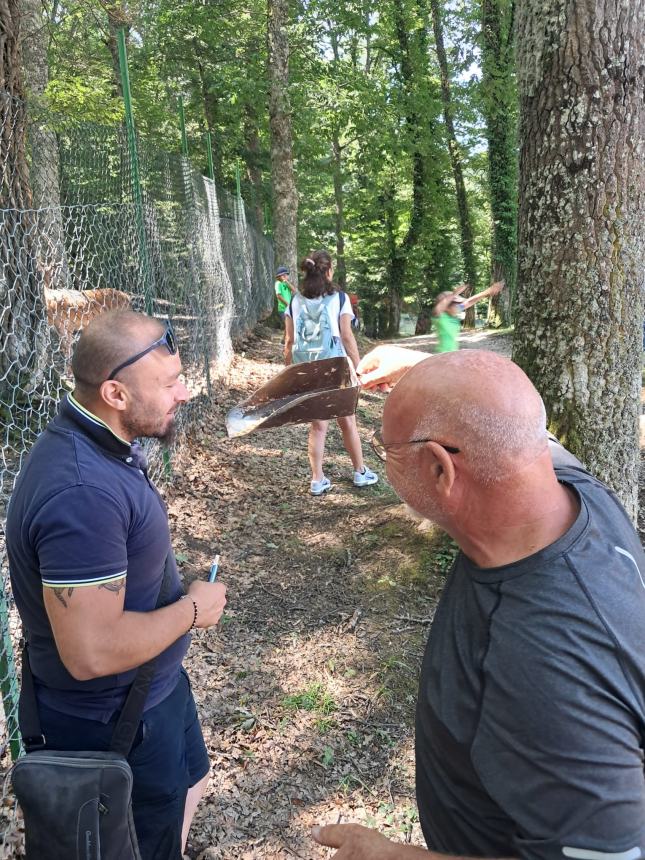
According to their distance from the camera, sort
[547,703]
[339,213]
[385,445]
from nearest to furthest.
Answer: [547,703] < [385,445] < [339,213]

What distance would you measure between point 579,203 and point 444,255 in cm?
2523

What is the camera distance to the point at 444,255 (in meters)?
27.0

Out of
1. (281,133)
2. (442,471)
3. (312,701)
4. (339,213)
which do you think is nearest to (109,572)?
(442,471)

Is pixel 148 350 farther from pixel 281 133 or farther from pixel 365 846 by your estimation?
pixel 281 133

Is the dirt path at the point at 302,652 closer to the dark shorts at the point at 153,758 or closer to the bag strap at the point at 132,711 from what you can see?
the dark shorts at the point at 153,758

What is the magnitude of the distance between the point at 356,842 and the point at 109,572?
0.80 m

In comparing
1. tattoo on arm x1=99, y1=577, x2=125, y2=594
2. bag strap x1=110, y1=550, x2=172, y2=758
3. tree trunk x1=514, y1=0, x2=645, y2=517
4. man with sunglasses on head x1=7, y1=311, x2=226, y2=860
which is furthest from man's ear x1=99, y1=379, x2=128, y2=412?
tree trunk x1=514, y1=0, x2=645, y2=517

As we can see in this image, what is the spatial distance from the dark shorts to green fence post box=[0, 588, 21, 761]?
68 cm

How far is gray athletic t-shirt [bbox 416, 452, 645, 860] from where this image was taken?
911mm

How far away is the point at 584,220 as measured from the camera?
2.92 metres

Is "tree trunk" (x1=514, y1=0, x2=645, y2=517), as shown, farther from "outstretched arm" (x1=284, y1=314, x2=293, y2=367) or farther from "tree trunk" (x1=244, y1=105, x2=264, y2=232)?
"tree trunk" (x1=244, y1=105, x2=264, y2=232)

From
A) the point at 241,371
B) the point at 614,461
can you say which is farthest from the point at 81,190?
the point at 614,461

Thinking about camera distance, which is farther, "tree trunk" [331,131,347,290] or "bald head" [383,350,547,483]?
"tree trunk" [331,131,347,290]

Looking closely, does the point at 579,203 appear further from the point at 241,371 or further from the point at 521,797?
the point at 241,371
